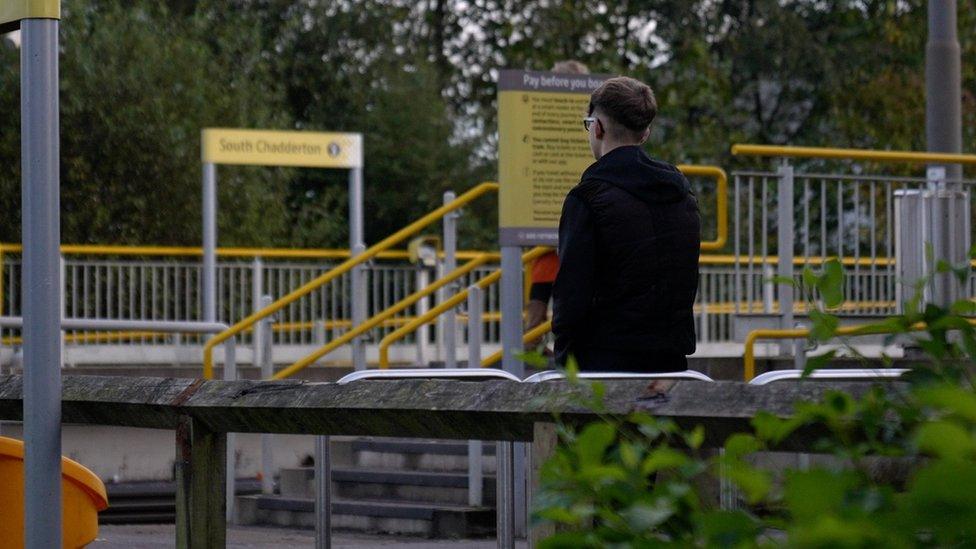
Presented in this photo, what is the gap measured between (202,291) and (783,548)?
14921 millimetres

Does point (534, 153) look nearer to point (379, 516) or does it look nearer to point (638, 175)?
point (379, 516)

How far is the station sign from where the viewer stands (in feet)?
24.9

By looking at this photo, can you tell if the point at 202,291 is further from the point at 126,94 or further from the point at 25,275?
the point at 25,275

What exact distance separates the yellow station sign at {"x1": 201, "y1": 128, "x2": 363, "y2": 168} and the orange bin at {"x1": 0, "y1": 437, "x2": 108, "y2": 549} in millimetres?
11995

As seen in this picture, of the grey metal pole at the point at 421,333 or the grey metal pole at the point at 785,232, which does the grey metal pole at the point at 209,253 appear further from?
the grey metal pole at the point at 785,232

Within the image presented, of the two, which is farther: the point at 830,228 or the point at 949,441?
the point at 830,228

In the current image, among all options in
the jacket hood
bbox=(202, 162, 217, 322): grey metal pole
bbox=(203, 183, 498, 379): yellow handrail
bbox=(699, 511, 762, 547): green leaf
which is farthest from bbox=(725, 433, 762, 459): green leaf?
bbox=(202, 162, 217, 322): grey metal pole

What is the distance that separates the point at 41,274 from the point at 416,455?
6198 millimetres

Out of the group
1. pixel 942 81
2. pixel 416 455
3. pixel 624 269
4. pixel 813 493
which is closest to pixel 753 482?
pixel 813 493

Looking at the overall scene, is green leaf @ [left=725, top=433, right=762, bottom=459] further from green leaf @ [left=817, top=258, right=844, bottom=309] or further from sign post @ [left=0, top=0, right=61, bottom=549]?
sign post @ [left=0, top=0, right=61, bottom=549]

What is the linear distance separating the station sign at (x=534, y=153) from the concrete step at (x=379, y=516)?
1.47 metres

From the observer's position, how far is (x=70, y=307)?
607 inches

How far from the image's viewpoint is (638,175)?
4504 millimetres

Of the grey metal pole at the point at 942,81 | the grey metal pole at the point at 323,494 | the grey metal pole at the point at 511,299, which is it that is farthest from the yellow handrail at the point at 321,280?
the grey metal pole at the point at 323,494
